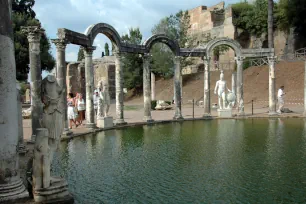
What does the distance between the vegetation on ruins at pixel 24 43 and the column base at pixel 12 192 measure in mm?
Result: 26901

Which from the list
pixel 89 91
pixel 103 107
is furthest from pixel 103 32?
pixel 103 107

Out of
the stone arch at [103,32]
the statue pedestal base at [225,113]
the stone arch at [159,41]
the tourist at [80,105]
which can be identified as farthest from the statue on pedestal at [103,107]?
the statue pedestal base at [225,113]

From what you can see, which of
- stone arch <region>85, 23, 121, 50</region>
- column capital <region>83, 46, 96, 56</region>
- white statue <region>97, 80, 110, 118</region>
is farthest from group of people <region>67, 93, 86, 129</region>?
stone arch <region>85, 23, 121, 50</region>

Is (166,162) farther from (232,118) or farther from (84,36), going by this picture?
(232,118)

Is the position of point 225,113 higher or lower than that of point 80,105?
lower

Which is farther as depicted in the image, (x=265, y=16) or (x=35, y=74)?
(x=265, y=16)

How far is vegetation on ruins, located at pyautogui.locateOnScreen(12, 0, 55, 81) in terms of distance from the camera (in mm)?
31092

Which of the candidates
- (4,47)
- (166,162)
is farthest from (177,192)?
(4,47)

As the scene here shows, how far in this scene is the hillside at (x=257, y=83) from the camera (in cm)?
3020

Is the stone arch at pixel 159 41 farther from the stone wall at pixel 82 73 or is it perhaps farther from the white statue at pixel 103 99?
the stone wall at pixel 82 73

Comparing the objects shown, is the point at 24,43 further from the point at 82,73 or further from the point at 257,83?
the point at 257,83

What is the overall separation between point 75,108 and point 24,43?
19.4 m

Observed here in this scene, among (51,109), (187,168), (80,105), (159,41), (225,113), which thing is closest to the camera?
(51,109)

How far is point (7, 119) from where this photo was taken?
5.23 meters
